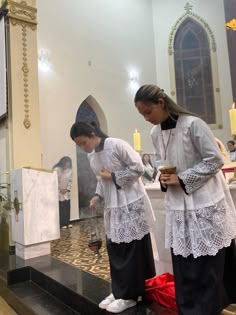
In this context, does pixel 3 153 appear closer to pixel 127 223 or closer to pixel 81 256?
pixel 81 256

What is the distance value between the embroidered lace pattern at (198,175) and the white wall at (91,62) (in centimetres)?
654

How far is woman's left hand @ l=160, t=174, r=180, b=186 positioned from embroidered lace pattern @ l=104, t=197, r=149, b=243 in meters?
0.58

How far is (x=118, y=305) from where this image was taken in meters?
2.13

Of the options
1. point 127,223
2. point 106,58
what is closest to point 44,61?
point 106,58

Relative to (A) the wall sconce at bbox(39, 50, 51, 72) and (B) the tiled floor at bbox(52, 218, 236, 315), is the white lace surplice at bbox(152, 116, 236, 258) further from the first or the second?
(A) the wall sconce at bbox(39, 50, 51, 72)

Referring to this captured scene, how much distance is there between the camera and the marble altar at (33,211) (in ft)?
13.3

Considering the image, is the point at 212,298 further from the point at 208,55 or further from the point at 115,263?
the point at 208,55

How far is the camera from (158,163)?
1.91 meters

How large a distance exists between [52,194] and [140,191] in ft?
7.72

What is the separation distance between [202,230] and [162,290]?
0.87 meters

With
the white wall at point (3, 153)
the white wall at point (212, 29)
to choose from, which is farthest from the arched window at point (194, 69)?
the white wall at point (3, 153)

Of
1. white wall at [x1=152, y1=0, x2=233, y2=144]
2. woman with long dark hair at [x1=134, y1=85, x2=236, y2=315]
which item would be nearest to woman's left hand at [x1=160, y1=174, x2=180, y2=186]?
woman with long dark hair at [x1=134, y1=85, x2=236, y2=315]

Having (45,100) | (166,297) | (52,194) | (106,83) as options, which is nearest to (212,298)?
(166,297)

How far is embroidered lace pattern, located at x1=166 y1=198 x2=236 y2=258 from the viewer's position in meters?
1.56
